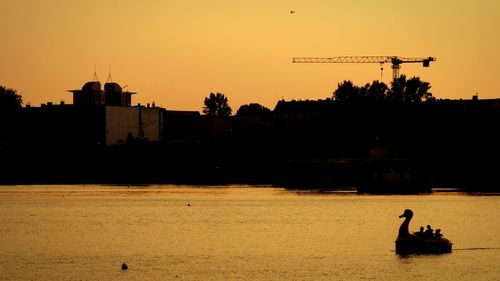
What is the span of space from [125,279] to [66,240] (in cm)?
2956

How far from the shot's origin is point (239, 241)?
9881 centimetres

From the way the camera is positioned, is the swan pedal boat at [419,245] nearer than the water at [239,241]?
No

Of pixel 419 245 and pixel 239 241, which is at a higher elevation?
pixel 419 245

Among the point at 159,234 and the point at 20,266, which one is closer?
the point at 20,266

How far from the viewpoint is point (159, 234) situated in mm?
107250

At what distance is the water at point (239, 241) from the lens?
246 ft

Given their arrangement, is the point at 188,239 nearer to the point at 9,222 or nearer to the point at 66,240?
the point at 66,240

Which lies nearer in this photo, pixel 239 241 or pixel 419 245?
pixel 419 245

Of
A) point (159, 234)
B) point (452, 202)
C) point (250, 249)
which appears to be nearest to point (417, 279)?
point (250, 249)

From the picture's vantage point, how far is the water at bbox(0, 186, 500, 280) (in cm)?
7512

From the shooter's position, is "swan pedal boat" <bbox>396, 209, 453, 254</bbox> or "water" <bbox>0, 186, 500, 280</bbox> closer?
"water" <bbox>0, 186, 500, 280</bbox>

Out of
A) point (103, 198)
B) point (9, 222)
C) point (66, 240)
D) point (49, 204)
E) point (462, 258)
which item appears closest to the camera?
point (462, 258)

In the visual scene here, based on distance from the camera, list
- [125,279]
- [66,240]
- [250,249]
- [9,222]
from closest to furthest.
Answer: [125,279]
[250,249]
[66,240]
[9,222]

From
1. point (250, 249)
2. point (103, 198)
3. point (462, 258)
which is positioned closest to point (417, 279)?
point (462, 258)
